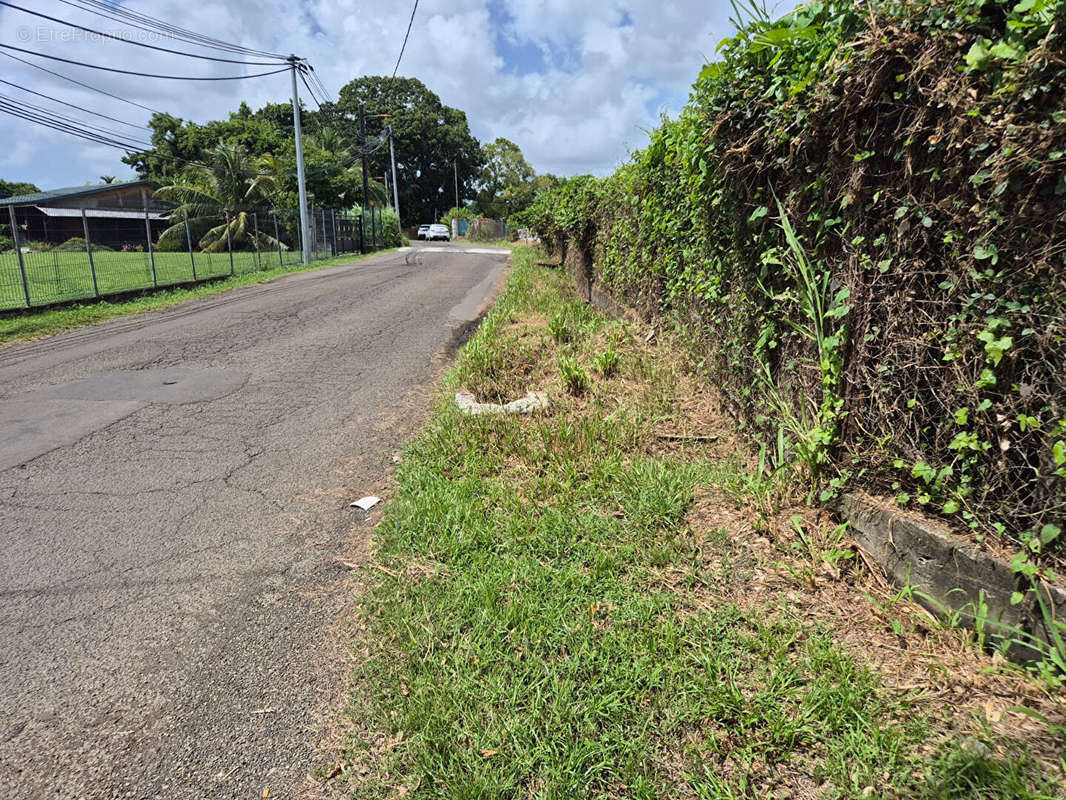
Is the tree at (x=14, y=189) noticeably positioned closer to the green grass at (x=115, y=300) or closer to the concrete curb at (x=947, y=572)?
the green grass at (x=115, y=300)

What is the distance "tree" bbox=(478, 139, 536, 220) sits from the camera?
69.1 meters

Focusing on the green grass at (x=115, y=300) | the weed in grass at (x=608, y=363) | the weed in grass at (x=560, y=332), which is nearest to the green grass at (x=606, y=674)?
the weed in grass at (x=608, y=363)

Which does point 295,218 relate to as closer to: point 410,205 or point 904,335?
point 904,335

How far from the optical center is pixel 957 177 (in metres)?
2.10

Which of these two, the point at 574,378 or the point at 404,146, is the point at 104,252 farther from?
the point at 404,146

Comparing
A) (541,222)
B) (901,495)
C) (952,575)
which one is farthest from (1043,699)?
(541,222)

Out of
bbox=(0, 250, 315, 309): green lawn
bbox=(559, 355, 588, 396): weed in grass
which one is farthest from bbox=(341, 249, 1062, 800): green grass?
bbox=(0, 250, 315, 309): green lawn

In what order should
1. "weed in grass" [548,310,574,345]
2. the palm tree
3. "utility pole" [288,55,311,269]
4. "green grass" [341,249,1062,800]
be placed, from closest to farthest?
"green grass" [341,249,1062,800]
"weed in grass" [548,310,574,345]
"utility pole" [288,55,311,269]
the palm tree

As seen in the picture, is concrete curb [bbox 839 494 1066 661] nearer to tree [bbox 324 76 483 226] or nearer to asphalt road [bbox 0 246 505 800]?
asphalt road [bbox 0 246 505 800]

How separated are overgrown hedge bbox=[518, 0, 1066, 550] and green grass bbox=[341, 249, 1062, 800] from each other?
0.68 metres

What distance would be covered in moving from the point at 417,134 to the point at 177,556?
6960 centimetres

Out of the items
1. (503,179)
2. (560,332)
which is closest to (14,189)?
(503,179)

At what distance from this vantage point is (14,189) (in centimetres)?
5700

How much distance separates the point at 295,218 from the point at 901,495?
1035 inches
